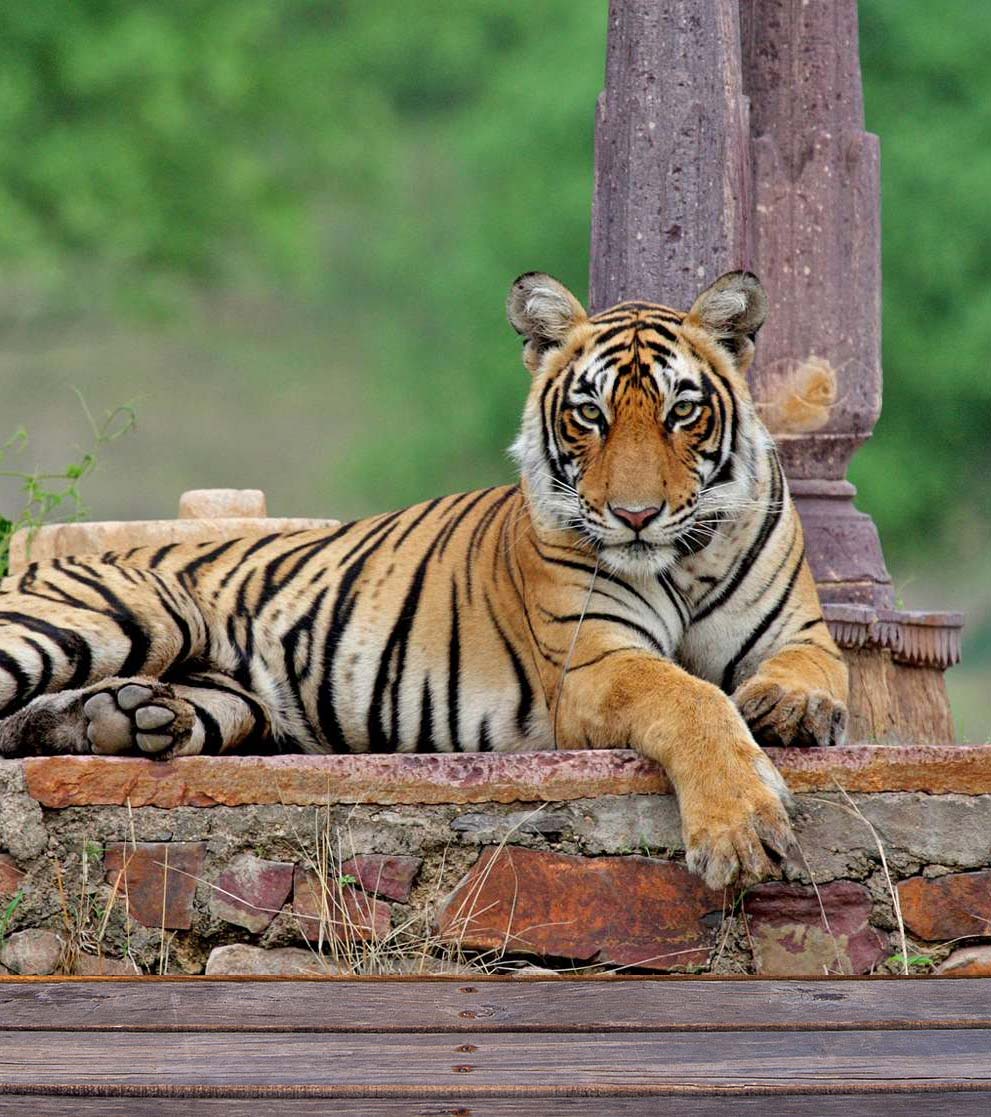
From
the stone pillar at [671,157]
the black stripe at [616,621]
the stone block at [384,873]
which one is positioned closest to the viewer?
the stone block at [384,873]

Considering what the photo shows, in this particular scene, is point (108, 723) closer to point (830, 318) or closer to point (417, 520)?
point (417, 520)

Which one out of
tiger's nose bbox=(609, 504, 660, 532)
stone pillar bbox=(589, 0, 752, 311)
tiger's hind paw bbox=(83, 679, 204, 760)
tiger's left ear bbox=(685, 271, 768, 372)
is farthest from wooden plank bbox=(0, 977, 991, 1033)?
stone pillar bbox=(589, 0, 752, 311)

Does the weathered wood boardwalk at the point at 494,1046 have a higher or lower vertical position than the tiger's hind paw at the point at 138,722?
lower

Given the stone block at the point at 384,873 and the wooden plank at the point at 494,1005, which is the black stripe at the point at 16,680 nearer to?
the stone block at the point at 384,873

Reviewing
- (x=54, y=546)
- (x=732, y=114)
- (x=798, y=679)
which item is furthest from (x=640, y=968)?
(x=54, y=546)

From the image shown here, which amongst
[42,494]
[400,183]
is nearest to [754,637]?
[42,494]

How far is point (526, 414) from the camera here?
12.7ft

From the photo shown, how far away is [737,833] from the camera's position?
2908 mm

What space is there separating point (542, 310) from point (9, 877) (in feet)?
5.69

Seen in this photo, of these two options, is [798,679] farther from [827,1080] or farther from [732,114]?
[732,114]

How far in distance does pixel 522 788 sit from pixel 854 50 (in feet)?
11.8

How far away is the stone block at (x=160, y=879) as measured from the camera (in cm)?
317

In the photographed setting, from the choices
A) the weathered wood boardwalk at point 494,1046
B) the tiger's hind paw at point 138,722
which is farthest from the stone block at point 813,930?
the tiger's hind paw at point 138,722

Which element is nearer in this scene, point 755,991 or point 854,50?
point 755,991
